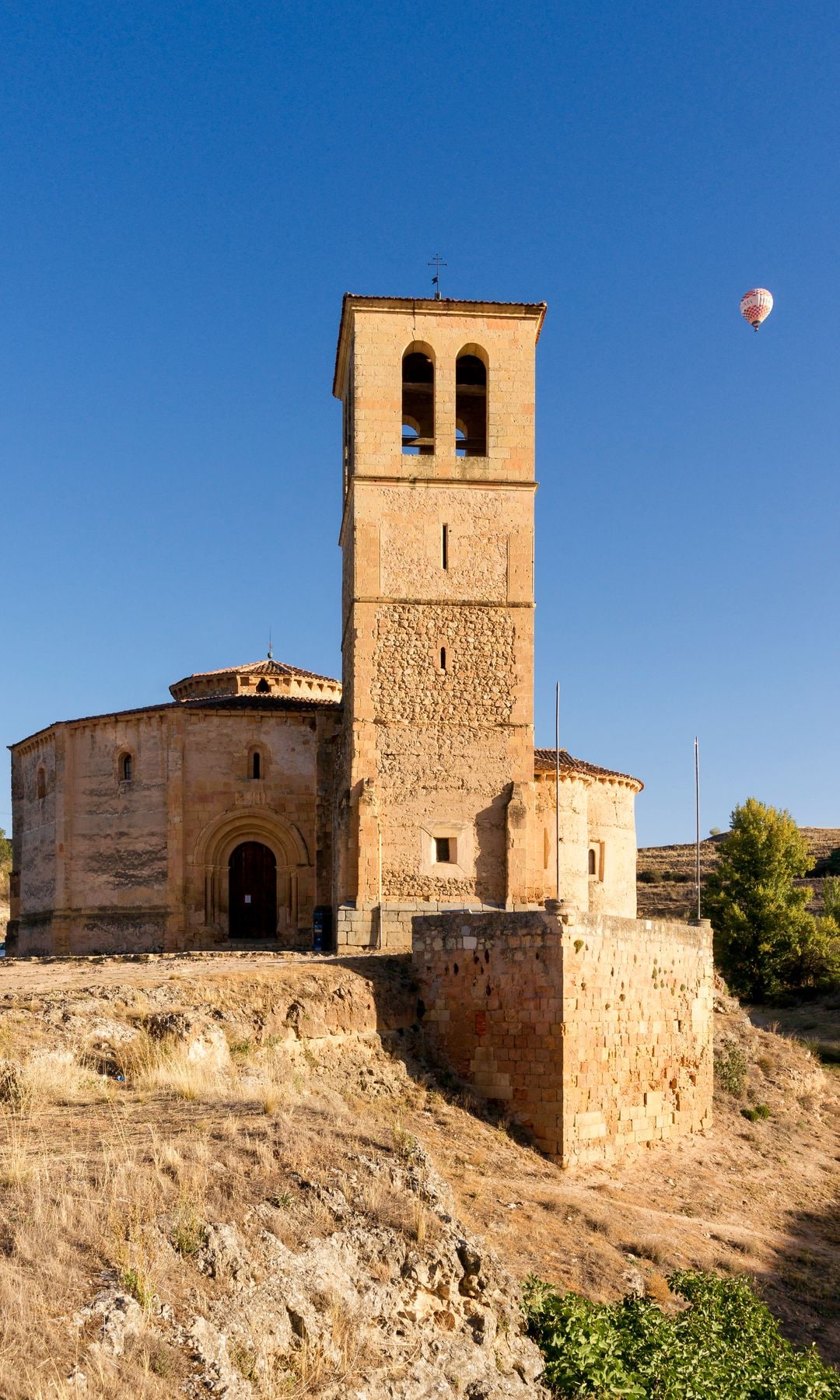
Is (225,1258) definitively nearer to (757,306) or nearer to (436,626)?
(436,626)

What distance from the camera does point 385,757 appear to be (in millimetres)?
24312

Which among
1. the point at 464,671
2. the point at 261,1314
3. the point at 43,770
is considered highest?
the point at 464,671

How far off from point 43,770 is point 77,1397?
24999 millimetres

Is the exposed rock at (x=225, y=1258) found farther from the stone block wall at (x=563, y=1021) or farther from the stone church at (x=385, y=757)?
the stone church at (x=385, y=757)

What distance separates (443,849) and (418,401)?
10.2 metres

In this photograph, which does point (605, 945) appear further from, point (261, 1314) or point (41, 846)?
point (41, 846)

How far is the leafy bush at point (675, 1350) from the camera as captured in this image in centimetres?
982

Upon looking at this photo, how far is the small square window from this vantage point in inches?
952

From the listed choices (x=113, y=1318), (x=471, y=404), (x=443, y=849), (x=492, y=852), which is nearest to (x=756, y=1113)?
(x=492, y=852)

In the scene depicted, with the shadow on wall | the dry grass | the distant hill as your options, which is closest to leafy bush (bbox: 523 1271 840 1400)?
the dry grass

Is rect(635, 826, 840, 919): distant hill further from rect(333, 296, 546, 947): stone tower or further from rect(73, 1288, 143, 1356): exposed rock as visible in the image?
rect(73, 1288, 143, 1356): exposed rock

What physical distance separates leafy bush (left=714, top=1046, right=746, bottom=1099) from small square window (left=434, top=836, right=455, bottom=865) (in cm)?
668

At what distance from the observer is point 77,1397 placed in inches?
252

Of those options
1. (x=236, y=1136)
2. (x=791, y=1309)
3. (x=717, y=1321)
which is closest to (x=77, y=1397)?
(x=236, y=1136)
